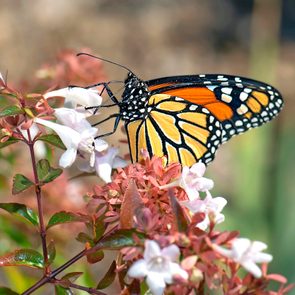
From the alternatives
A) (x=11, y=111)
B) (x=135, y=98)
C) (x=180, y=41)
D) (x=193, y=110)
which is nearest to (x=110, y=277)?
(x=11, y=111)

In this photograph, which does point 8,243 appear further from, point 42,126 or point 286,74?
point 286,74

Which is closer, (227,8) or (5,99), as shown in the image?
(5,99)

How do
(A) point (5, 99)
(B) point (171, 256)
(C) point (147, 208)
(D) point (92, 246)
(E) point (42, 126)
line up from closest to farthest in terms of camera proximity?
(B) point (171, 256) → (C) point (147, 208) → (D) point (92, 246) → (E) point (42, 126) → (A) point (5, 99)

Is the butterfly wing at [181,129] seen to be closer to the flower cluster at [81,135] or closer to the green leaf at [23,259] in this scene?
the flower cluster at [81,135]

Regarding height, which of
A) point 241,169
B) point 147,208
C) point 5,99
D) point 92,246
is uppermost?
point 5,99

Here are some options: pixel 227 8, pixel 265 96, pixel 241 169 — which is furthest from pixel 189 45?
pixel 265 96

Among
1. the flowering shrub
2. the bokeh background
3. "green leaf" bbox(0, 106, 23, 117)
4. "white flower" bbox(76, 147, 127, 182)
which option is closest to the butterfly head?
the flowering shrub

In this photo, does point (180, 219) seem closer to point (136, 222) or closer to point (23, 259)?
point (136, 222)

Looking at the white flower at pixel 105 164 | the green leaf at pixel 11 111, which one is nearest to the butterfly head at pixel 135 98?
the white flower at pixel 105 164
